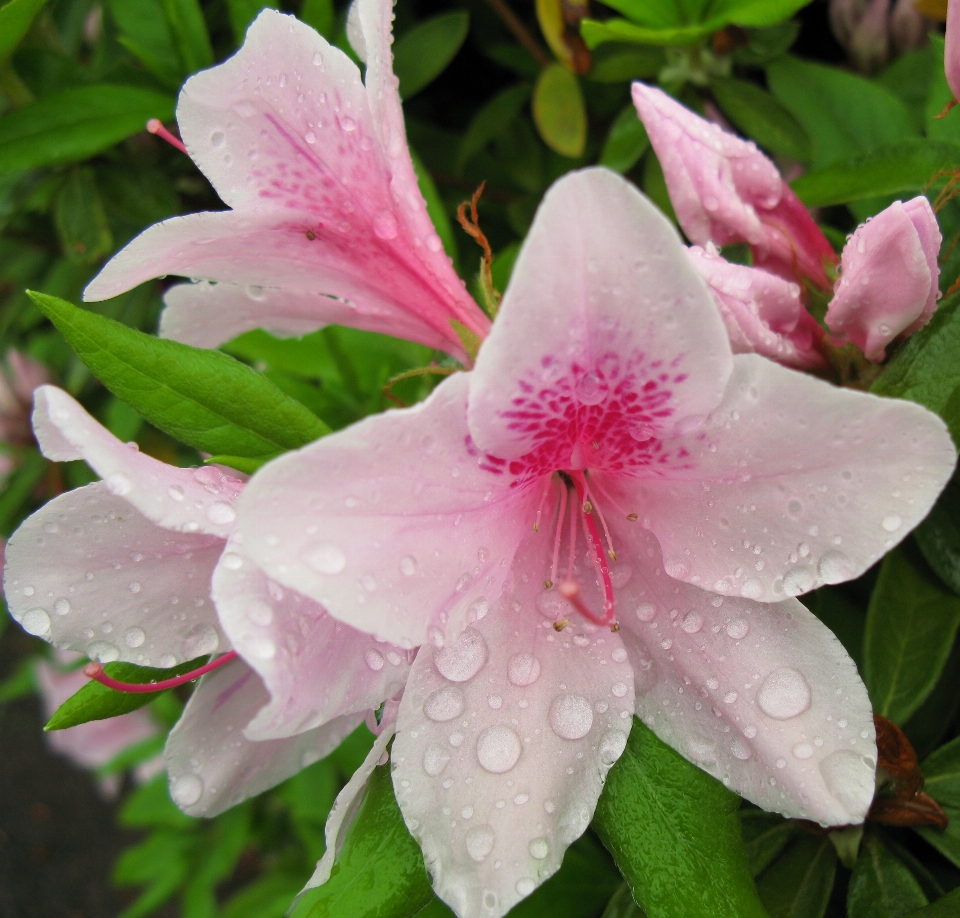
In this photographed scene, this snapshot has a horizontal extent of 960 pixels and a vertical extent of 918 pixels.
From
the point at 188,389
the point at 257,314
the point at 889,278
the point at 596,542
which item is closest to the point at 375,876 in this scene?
the point at 596,542

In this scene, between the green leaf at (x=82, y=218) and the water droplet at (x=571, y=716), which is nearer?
the water droplet at (x=571, y=716)

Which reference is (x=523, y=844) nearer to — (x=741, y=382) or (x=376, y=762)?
(x=376, y=762)

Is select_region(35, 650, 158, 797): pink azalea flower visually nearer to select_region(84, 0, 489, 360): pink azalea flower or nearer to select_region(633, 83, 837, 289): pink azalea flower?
select_region(84, 0, 489, 360): pink azalea flower

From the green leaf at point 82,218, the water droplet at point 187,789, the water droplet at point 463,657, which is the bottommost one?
the water droplet at point 187,789

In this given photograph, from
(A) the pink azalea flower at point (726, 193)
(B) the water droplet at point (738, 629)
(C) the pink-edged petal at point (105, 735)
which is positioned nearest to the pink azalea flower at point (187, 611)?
(B) the water droplet at point (738, 629)

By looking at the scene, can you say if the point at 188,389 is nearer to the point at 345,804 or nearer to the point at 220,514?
the point at 220,514

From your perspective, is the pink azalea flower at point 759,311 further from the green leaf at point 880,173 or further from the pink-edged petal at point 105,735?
the pink-edged petal at point 105,735
